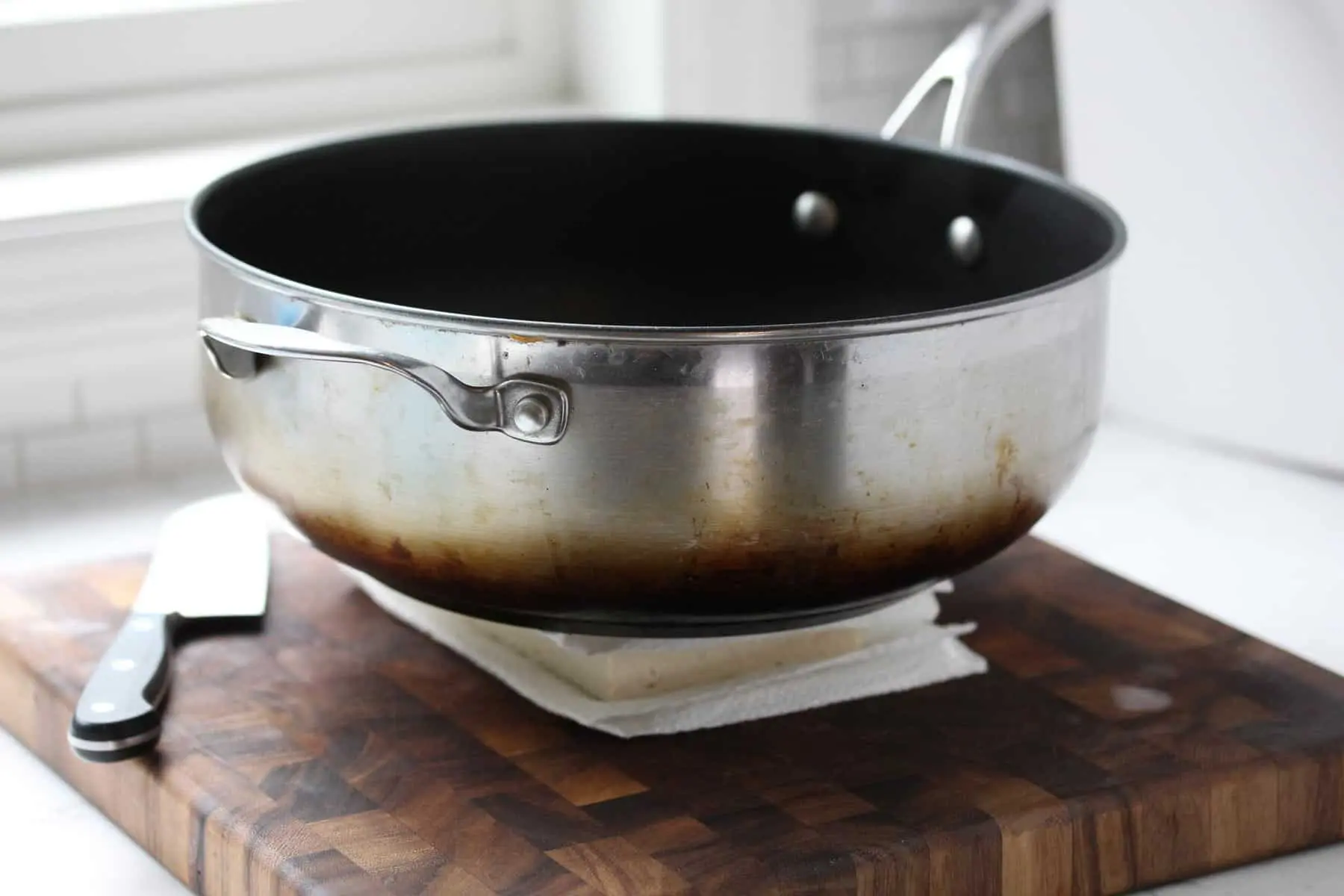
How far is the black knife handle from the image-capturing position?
74 centimetres

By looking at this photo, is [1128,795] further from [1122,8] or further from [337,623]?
[1122,8]

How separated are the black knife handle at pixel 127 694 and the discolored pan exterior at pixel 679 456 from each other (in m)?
0.11

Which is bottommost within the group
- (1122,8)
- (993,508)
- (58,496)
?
(58,496)

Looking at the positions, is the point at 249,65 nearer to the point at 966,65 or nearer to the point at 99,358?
the point at 99,358

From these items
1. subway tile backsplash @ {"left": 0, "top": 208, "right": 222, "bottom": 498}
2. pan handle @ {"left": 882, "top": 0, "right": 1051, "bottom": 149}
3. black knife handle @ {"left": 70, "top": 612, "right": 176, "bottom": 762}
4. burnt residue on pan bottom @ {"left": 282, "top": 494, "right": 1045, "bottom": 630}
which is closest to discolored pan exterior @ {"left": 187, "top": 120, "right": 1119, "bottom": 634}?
burnt residue on pan bottom @ {"left": 282, "top": 494, "right": 1045, "bottom": 630}

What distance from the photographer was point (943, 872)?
67 cm

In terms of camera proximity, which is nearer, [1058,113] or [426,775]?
[426,775]

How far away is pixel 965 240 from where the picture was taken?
0.95 m

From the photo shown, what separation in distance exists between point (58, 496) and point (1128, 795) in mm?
768

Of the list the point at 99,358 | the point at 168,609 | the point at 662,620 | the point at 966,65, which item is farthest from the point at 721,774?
the point at 99,358

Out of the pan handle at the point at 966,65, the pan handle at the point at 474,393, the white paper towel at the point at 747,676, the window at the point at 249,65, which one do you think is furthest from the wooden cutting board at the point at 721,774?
the window at the point at 249,65

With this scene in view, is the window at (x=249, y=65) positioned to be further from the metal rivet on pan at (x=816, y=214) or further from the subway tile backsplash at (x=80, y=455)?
the metal rivet on pan at (x=816, y=214)

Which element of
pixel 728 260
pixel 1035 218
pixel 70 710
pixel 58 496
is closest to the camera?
pixel 70 710

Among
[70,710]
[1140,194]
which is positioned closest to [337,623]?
[70,710]
